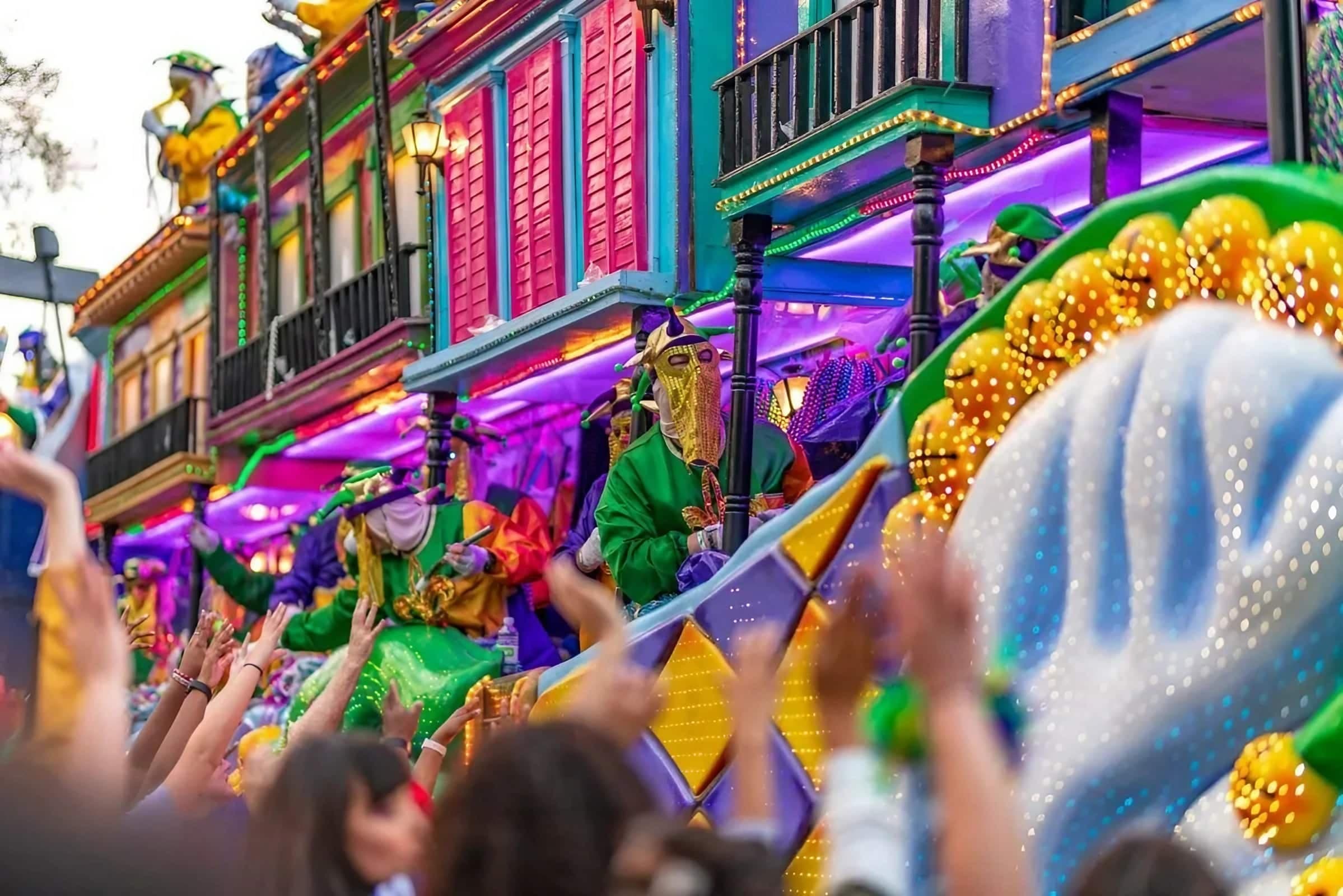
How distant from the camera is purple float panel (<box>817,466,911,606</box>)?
614cm

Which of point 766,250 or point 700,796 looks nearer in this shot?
point 700,796

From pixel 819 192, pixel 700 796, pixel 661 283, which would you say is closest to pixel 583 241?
pixel 661 283

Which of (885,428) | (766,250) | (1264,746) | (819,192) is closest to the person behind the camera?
(1264,746)

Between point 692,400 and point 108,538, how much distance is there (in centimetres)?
1580

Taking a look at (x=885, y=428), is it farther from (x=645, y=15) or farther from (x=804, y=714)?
(x=645, y=15)

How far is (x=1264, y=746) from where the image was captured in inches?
180

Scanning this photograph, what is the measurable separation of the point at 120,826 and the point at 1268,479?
276 centimetres

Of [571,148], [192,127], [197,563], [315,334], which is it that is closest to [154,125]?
[192,127]

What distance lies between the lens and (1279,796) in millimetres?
4484

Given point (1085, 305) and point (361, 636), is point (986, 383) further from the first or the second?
point (361, 636)

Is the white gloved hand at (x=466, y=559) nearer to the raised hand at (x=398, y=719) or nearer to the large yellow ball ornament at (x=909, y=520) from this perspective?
the large yellow ball ornament at (x=909, y=520)

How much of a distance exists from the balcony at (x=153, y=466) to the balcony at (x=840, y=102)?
10727 mm

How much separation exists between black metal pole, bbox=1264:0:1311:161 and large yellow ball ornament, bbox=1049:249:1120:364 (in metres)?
0.51

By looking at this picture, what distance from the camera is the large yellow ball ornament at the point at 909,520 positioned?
230 inches
